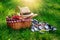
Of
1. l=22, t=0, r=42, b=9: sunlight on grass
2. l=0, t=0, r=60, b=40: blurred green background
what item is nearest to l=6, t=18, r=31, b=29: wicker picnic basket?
l=0, t=0, r=60, b=40: blurred green background

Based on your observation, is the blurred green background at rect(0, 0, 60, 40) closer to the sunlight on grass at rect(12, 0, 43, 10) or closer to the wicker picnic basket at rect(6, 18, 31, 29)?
the sunlight on grass at rect(12, 0, 43, 10)

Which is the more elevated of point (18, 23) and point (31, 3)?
point (31, 3)

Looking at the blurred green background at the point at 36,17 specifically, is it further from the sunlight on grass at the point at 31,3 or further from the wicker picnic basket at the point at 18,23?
the wicker picnic basket at the point at 18,23

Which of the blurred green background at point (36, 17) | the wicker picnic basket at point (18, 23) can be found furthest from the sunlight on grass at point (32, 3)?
the wicker picnic basket at point (18, 23)

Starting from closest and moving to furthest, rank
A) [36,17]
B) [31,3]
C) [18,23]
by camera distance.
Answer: [18,23] → [36,17] → [31,3]

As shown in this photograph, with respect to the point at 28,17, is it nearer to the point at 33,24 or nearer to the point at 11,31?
the point at 33,24

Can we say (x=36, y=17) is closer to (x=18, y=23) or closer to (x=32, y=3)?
(x=18, y=23)

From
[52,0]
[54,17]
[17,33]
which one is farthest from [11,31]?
[52,0]

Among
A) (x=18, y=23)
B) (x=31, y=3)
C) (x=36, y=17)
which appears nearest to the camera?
(x=18, y=23)

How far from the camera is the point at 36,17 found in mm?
9727

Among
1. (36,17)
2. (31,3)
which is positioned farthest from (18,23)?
(31,3)

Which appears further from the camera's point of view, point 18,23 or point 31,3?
point 31,3

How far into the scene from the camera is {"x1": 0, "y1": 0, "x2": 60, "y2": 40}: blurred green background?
8227 millimetres

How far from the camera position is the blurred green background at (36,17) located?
8227mm
